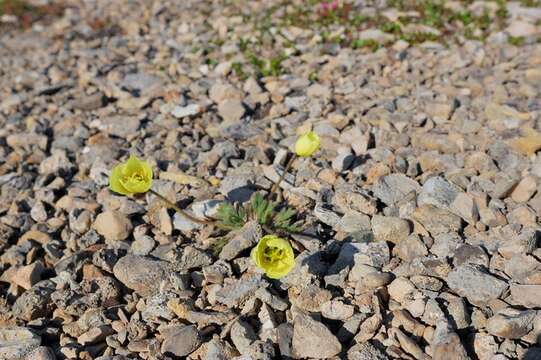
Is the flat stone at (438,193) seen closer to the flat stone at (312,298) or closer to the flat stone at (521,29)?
the flat stone at (312,298)

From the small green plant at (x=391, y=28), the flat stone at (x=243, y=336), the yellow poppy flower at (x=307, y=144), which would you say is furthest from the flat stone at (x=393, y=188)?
the small green plant at (x=391, y=28)

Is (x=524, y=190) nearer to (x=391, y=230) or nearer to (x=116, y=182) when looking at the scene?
(x=391, y=230)

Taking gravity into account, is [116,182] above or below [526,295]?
above

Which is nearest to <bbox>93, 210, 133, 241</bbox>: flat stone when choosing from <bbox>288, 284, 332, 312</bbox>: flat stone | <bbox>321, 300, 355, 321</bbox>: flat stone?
<bbox>288, 284, 332, 312</bbox>: flat stone

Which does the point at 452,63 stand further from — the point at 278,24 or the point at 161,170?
the point at 161,170

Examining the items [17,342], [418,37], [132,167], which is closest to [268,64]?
[418,37]

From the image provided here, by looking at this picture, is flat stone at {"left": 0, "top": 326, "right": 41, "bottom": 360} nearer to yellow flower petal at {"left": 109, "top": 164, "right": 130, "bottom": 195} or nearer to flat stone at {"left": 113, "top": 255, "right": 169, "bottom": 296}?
flat stone at {"left": 113, "top": 255, "right": 169, "bottom": 296}

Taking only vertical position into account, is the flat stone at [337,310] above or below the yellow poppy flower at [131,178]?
below

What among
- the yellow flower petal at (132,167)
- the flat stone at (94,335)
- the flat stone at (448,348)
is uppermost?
the yellow flower petal at (132,167)
